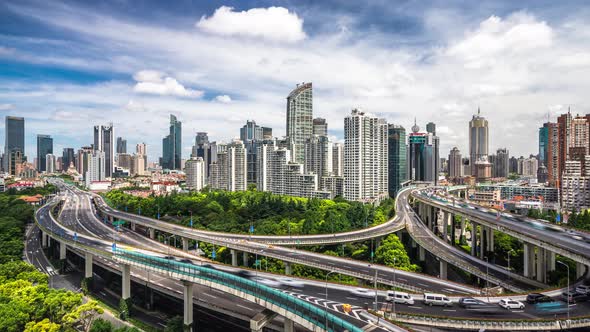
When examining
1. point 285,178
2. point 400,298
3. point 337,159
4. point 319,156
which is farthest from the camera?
point 337,159

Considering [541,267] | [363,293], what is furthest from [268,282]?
[541,267]

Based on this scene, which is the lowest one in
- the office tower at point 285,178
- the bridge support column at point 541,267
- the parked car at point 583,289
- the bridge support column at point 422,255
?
the bridge support column at point 422,255

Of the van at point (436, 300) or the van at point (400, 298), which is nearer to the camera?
the van at point (436, 300)

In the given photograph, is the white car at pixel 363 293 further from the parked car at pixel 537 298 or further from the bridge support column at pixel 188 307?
the bridge support column at pixel 188 307

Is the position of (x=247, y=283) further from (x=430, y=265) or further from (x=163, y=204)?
(x=163, y=204)

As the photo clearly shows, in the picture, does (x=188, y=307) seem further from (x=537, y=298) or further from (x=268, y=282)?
(x=537, y=298)

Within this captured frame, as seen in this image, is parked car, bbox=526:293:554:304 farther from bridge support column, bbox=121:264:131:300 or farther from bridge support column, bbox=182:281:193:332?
bridge support column, bbox=121:264:131:300

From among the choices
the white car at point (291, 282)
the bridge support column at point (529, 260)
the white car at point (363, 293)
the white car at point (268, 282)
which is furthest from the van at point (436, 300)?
the bridge support column at point (529, 260)
